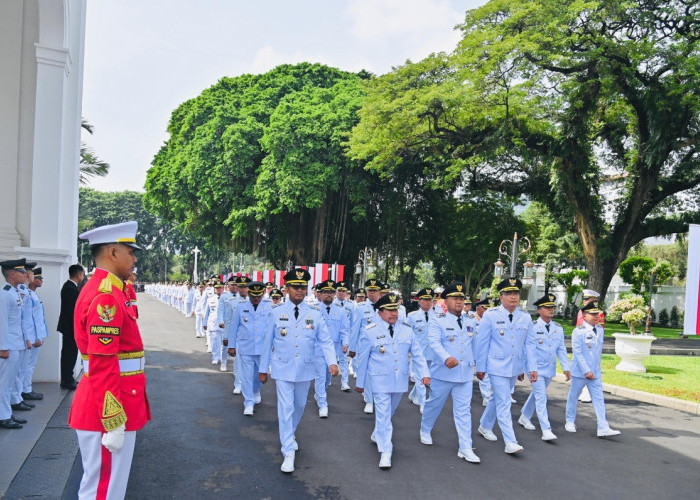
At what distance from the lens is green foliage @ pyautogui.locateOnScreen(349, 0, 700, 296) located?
19.1 meters

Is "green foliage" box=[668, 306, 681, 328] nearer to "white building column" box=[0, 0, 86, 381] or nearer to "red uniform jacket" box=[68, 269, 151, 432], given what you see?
"white building column" box=[0, 0, 86, 381]

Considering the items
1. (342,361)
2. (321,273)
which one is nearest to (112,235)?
(342,361)

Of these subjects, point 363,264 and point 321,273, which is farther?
point 363,264

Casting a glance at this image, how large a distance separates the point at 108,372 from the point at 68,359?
6280 millimetres

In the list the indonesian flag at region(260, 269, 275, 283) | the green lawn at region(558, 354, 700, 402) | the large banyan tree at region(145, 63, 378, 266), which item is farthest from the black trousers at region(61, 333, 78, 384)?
the large banyan tree at region(145, 63, 378, 266)

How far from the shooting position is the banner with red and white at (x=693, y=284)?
22.0 feet

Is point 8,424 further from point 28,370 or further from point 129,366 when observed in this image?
point 129,366

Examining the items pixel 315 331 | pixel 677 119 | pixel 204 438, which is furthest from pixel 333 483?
pixel 677 119

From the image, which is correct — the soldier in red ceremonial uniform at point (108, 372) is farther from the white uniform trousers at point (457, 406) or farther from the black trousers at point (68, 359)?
the black trousers at point (68, 359)

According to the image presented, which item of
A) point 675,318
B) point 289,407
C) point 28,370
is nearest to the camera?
point 289,407

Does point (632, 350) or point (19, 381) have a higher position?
point (19, 381)

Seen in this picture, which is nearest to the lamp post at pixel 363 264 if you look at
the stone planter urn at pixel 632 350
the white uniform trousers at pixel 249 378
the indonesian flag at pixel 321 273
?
the indonesian flag at pixel 321 273

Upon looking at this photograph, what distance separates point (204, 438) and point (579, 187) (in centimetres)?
1980

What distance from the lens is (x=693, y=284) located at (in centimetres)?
695
